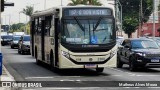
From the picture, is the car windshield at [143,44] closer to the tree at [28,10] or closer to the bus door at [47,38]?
the bus door at [47,38]

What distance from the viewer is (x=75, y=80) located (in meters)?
18.7

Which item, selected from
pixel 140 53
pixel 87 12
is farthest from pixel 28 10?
pixel 87 12

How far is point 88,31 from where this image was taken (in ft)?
67.5

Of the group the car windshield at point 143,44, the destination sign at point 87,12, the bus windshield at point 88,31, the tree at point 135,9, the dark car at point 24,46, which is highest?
the tree at point 135,9

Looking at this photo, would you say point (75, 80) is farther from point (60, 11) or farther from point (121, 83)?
point (60, 11)

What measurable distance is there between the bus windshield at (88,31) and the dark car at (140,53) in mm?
3034

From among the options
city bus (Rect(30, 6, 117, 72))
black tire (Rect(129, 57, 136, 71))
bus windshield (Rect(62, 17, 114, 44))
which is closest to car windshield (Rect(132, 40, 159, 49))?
black tire (Rect(129, 57, 136, 71))

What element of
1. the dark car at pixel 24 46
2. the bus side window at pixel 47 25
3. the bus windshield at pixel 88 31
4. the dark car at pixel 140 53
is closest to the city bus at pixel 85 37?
the bus windshield at pixel 88 31

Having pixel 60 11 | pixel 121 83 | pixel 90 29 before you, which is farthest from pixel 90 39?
pixel 121 83

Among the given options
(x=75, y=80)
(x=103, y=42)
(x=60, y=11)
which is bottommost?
(x=75, y=80)

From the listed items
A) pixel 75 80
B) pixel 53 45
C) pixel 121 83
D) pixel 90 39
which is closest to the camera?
pixel 121 83

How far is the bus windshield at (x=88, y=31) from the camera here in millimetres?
20375

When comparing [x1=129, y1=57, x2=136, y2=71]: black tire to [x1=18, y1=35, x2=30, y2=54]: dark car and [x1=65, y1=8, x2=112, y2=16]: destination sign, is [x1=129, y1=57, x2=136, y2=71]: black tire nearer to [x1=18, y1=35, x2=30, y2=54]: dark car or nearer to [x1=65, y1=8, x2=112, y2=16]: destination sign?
[x1=65, y1=8, x2=112, y2=16]: destination sign

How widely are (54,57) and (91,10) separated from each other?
2638 mm
